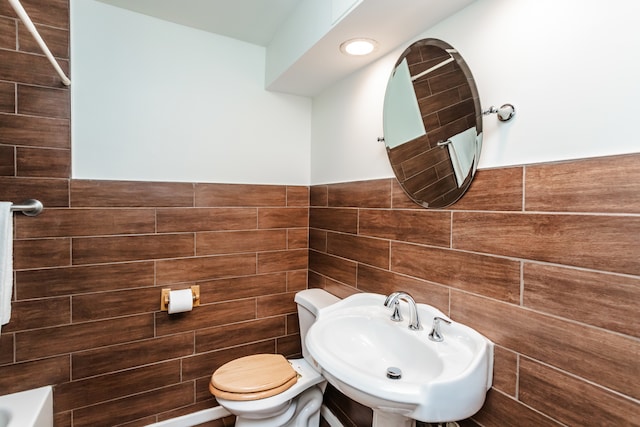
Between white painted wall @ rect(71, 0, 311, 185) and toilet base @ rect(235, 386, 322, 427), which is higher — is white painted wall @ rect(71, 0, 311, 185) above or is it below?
above

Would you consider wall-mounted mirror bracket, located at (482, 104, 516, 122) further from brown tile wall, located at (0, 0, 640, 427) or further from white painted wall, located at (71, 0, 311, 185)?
white painted wall, located at (71, 0, 311, 185)

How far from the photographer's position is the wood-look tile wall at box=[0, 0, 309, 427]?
1.46 m

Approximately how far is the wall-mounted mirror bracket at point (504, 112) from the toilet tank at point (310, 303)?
1203 millimetres

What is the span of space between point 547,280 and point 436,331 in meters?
0.42

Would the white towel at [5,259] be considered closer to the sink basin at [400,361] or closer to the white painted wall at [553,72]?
the sink basin at [400,361]

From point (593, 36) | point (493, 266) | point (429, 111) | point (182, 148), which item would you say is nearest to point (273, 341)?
point (182, 148)

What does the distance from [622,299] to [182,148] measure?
192cm

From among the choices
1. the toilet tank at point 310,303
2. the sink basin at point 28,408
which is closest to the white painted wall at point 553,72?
the toilet tank at point 310,303

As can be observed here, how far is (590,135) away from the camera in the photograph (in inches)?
32.7

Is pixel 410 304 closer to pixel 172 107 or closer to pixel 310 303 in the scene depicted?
pixel 310 303

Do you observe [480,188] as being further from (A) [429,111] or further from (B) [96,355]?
(B) [96,355]

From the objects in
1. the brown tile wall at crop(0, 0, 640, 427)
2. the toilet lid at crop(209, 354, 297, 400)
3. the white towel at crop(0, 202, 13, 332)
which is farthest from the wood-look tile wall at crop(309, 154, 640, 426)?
the white towel at crop(0, 202, 13, 332)

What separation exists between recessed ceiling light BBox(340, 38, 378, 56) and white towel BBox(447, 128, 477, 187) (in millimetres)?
593

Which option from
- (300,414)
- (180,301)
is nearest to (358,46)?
(180,301)
